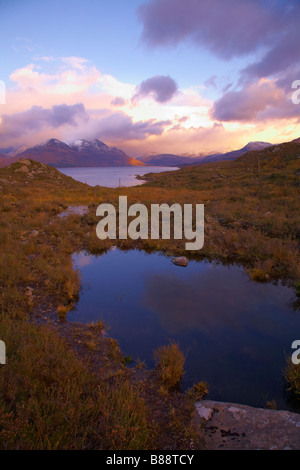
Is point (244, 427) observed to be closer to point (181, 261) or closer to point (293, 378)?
point (293, 378)

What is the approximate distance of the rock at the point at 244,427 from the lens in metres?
3.24

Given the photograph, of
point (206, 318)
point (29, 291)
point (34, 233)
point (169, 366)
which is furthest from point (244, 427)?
point (34, 233)

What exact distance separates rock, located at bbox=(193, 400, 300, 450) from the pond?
2.07 feet

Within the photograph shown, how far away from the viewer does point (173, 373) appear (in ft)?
15.5

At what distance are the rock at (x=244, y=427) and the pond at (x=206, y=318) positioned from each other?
24.8 inches

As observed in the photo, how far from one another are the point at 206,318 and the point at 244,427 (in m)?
3.42

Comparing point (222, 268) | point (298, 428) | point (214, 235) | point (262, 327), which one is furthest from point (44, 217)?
point (298, 428)

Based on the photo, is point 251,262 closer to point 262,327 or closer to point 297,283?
point 297,283

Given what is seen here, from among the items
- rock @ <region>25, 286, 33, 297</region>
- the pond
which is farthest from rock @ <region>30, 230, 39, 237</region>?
rock @ <region>25, 286, 33, 297</region>

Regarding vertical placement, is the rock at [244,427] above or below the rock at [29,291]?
below

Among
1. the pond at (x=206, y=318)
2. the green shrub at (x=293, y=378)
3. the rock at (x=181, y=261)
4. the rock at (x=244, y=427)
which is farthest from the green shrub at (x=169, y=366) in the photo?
the rock at (x=181, y=261)

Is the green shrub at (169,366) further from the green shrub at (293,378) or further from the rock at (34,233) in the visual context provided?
the rock at (34,233)

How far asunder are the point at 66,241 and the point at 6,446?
1078 centimetres

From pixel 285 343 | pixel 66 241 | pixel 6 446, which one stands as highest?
pixel 66 241
